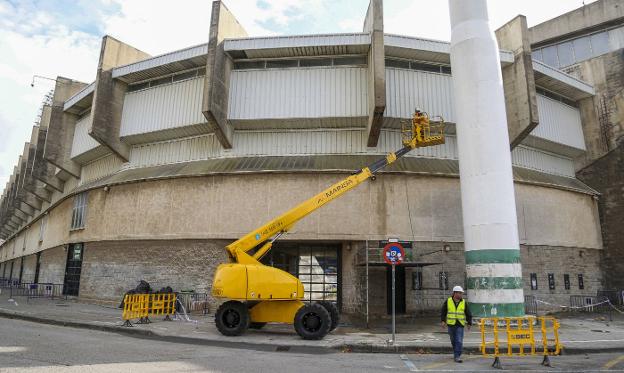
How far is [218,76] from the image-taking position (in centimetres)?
2006

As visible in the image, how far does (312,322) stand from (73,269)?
2025cm

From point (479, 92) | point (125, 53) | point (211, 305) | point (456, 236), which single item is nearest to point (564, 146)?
point (456, 236)

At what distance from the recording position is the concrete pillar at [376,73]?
18.2 m

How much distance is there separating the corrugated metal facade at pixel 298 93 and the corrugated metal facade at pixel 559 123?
35.5 ft

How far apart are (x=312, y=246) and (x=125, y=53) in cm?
1675

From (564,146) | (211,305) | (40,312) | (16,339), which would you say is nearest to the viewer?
(16,339)

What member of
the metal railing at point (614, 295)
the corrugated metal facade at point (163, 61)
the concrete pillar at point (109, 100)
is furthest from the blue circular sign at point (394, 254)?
the concrete pillar at point (109, 100)

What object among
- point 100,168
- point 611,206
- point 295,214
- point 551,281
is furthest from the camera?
point 100,168

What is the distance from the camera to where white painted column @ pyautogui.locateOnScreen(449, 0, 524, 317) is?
14.7 metres

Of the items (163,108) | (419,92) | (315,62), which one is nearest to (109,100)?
(163,108)

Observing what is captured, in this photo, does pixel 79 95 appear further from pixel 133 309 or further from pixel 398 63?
pixel 398 63

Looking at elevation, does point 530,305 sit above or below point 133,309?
above

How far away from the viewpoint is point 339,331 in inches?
571

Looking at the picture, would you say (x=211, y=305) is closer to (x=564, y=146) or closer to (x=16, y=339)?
(x=16, y=339)
